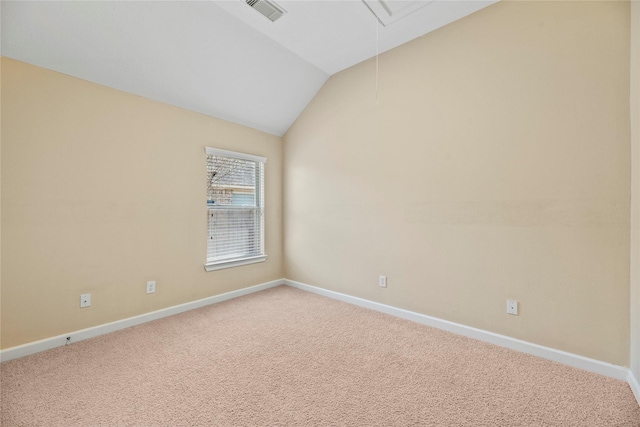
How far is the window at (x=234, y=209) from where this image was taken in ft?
10.9

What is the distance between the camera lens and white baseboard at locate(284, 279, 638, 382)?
1.82 meters

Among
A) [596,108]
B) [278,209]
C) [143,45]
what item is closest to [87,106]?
[143,45]

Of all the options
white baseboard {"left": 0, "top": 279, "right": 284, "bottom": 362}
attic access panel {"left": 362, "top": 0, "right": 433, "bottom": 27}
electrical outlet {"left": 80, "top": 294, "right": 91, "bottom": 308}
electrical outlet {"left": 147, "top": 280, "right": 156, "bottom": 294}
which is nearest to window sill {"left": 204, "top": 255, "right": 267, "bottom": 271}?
white baseboard {"left": 0, "top": 279, "right": 284, "bottom": 362}

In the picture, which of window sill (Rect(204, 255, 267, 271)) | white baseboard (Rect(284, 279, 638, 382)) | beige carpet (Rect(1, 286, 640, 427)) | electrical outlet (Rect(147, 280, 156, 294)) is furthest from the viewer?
window sill (Rect(204, 255, 267, 271))

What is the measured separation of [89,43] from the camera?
6.93 feet

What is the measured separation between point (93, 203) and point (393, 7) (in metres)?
3.21

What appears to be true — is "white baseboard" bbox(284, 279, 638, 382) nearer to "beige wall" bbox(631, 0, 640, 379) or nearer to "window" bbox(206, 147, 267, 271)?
"beige wall" bbox(631, 0, 640, 379)

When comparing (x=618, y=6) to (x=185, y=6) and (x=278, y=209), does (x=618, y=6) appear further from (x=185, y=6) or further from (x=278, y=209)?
(x=278, y=209)

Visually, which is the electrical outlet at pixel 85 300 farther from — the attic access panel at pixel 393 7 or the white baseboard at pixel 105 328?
the attic access panel at pixel 393 7

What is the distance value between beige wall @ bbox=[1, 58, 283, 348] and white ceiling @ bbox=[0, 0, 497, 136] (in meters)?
0.19

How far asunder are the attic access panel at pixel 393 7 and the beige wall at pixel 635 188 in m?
1.38

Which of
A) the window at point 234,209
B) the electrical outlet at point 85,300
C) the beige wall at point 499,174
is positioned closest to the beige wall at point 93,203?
the electrical outlet at point 85,300

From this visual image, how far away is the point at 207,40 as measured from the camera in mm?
2459

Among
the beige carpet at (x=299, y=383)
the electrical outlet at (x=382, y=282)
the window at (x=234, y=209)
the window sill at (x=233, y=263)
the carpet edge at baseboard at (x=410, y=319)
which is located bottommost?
the beige carpet at (x=299, y=383)
